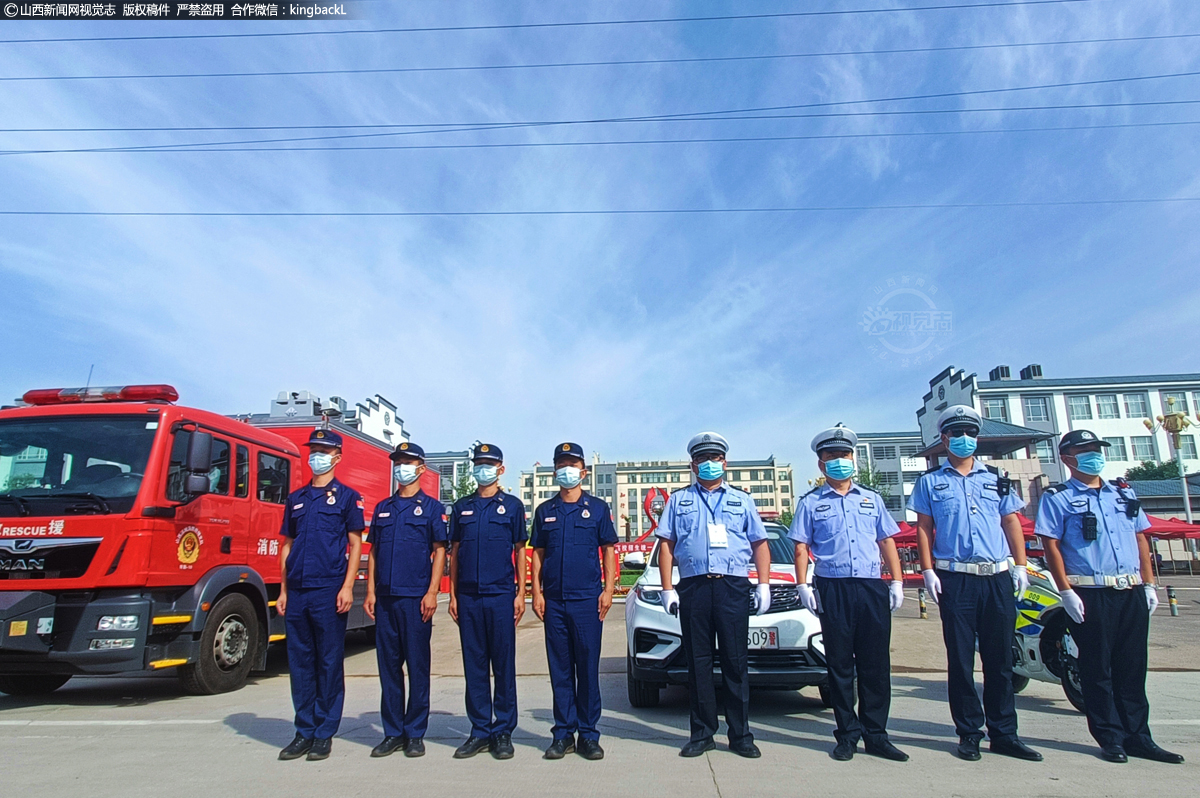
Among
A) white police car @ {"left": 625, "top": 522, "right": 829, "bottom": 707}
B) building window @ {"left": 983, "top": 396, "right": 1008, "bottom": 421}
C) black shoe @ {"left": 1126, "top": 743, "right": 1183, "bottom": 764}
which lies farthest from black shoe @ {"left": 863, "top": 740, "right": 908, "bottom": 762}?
building window @ {"left": 983, "top": 396, "right": 1008, "bottom": 421}

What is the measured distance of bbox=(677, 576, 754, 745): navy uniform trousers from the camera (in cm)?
455

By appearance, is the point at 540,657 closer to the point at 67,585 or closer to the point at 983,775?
the point at 67,585

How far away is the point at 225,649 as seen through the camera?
714 centimetres

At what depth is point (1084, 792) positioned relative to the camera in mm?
3727

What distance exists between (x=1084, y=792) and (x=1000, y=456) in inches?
1949

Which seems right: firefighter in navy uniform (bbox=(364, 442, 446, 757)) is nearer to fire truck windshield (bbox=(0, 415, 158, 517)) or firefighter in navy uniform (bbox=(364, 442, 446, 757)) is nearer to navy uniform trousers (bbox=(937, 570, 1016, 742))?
fire truck windshield (bbox=(0, 415, 158, 517))

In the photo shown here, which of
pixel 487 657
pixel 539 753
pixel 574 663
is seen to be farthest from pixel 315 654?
pixel 574 663

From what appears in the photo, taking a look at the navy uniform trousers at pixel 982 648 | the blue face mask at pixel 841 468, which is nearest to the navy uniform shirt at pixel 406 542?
the blue face mask at pixel 841 468

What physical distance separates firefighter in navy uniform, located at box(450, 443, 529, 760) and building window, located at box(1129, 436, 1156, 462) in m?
62.4

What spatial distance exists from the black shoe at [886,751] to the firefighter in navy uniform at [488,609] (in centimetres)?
220

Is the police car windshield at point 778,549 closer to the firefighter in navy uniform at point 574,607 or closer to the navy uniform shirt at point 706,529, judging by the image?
the navy uniform shirt at point 706,529

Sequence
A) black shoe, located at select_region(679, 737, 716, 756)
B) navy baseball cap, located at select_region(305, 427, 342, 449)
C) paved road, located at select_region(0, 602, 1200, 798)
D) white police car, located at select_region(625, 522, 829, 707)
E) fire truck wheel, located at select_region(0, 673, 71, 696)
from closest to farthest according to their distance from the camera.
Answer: paved road, located at select_region(0, 602, 1200, 798), black shoe, located at select_region(679, 737, 716, 756), navy baseball cap, located at select_region(305, 427, 342, 449), white police car, located at select_region(625, 522, 829, 707), fire truck wheel, located at select_region(0, 673, 71, 696)

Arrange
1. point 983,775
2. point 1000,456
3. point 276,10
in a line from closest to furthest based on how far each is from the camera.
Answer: point 983,775 < point 276,10 < point 1000,456

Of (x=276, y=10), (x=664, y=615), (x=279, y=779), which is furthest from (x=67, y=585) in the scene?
(x=276, y=10)
